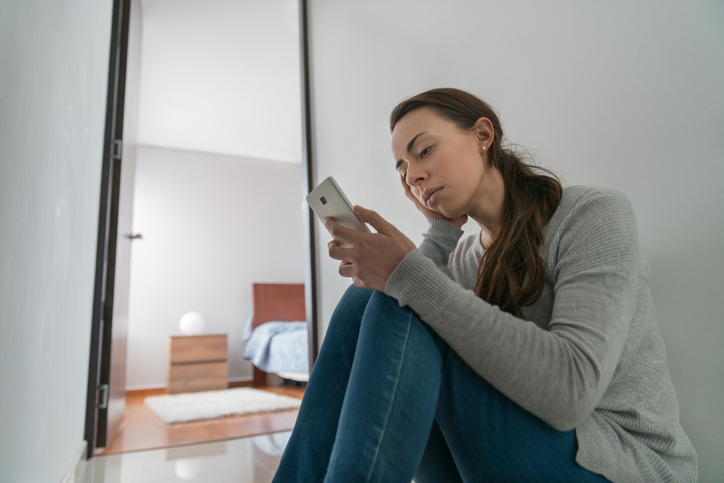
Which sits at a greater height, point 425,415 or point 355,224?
point 355,224

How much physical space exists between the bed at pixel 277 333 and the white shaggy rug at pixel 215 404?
11.0 inches

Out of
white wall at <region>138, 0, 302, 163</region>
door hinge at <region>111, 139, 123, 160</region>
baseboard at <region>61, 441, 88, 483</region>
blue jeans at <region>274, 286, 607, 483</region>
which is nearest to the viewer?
blue jeans at <region>274, 286, 607, 483</region>

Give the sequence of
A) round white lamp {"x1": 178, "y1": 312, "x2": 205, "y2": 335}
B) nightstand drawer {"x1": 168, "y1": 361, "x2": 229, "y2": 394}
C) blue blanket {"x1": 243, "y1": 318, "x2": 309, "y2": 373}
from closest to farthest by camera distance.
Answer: blue blanket {"x1": 243, "y1": 318, "x2": 309, "y2": 373}
nightstand drawer {"x1": 168, "y1": 361, "x2": 229, "y2": 394}
round white lamp {"x1": 178, "y1": 312, "x2": 205, "y2": 335}

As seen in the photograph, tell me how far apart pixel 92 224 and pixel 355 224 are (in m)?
1.39

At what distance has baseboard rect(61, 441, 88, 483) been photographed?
1.34 meters

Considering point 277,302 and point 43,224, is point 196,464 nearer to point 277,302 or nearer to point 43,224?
point 43,224

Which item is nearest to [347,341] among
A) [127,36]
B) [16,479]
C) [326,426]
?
[326,426]

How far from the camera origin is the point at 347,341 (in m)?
0.74

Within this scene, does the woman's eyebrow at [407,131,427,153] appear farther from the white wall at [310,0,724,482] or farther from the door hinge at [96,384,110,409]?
the door hinge at [96,384,110,409]

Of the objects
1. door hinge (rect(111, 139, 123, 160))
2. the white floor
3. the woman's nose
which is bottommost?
the white floor

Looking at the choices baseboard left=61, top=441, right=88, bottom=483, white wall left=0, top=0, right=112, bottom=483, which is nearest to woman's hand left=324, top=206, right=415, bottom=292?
white wall left=0, top=0, right=112, bottom=483

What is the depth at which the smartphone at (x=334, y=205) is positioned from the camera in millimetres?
760

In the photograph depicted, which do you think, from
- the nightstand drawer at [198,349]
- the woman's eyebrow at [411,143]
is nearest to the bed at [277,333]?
the nightstand drawer at [198,349]

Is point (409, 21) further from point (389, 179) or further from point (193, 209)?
point (193, 209)
